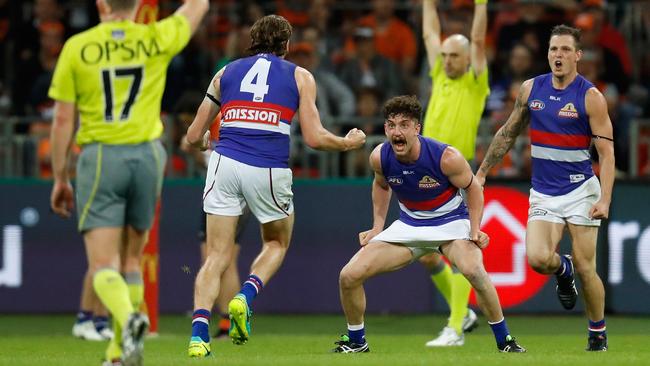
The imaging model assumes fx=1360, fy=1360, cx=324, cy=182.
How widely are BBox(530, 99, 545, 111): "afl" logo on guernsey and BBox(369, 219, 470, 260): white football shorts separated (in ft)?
3.84

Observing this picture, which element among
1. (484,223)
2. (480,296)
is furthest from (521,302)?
(480,296)

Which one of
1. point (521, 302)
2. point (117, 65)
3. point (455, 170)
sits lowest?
point (521, 302)

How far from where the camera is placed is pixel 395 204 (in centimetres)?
1527

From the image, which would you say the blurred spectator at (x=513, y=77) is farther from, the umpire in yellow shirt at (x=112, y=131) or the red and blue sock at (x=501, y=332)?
the umpire in yellow shirt at (x=112, y=131)

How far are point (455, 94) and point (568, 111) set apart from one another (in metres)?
1.80

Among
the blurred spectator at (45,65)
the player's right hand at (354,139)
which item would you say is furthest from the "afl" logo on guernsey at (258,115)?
the blurred spectator at (45,65)

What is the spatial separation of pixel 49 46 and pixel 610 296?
8.01m

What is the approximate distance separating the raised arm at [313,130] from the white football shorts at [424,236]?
0.96 metres

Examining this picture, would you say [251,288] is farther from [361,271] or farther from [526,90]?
[526,90]

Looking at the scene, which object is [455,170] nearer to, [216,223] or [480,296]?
[480,296]

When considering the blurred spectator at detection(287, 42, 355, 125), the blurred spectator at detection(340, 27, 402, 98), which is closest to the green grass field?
the blurred spectator at detection(287, 42, 355, 125)

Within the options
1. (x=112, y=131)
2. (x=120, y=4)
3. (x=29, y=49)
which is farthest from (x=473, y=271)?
(x=29, y=49)

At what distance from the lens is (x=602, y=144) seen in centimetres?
1067

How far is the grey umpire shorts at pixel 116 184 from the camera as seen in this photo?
8188mm
